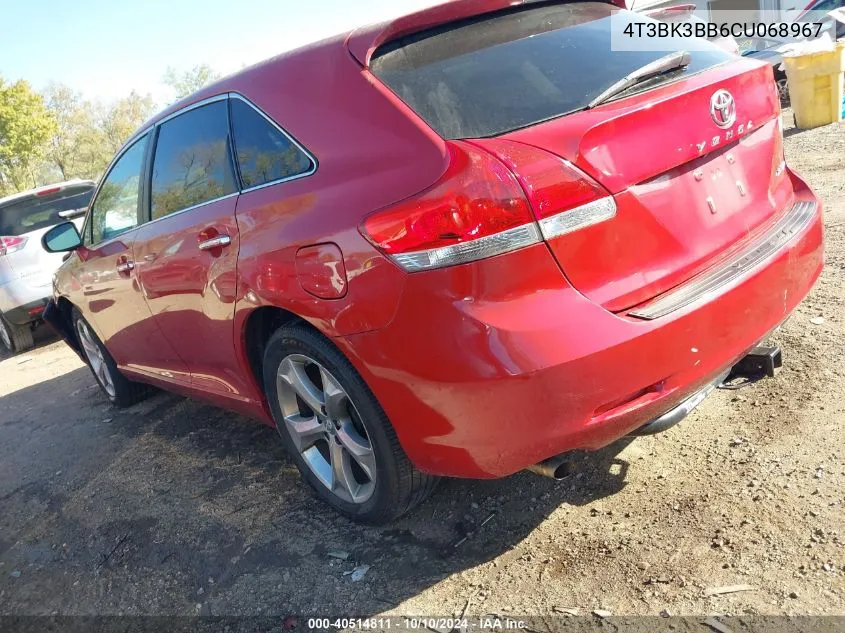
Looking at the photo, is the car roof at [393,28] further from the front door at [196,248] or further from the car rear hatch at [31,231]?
the car rear hatch at [31,231]

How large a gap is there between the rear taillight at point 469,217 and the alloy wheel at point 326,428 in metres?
0.72

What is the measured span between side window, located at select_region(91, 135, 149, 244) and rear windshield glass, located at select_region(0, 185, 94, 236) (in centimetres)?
390

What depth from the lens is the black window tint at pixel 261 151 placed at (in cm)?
255

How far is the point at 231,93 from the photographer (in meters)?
2.92

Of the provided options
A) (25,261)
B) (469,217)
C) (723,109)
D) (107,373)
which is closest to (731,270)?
(723,109)

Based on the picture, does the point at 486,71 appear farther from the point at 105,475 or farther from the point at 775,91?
the point at 105,475

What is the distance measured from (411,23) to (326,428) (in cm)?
149

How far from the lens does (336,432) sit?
8.82 ft

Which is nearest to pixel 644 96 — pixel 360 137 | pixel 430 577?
pixel 360 137

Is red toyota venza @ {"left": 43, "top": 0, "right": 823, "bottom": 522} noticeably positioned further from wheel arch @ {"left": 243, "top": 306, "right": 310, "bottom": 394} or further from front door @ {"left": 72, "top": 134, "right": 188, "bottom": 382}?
front door @ {"left": 72, "top": 134, "right": 188, "bottom": 382}

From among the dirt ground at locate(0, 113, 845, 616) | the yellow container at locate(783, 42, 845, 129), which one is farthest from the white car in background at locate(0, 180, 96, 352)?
the yellow container at locate(783, 42, 845, 129)

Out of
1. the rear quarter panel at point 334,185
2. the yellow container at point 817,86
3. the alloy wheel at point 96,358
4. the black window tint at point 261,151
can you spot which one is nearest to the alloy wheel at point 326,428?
the rear quarter panel at point 334,185

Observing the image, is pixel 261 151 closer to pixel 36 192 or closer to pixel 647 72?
pixel 647 72

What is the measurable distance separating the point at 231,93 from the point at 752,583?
259 cm
